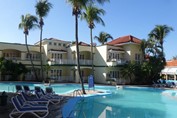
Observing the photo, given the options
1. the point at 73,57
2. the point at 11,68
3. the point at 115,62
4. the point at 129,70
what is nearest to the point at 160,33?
the point at 129,70

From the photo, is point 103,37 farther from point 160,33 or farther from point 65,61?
point 160,33

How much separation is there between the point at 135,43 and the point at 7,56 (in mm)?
22413

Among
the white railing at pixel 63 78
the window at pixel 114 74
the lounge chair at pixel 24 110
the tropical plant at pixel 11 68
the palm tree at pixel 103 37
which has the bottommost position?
the lounge chair at pixel 24 110

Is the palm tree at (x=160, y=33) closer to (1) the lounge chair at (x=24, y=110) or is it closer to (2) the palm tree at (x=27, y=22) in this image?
(2) the palm tree at (x=27, y=22)

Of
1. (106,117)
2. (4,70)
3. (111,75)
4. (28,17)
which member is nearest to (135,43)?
(111,75)

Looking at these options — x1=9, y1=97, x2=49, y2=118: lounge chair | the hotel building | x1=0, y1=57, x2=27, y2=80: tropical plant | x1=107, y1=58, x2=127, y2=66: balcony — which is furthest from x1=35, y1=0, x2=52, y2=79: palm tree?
x1=9, y1=97, x2=49, y2=118: lounge chair

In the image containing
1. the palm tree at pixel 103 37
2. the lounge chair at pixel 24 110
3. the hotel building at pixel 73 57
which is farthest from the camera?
the palm tree at pixel 103 37

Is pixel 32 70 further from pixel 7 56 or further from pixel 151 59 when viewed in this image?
pixel 151 59

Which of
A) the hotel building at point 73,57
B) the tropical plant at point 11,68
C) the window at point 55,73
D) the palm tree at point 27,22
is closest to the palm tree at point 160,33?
the hotel building at point 73,57

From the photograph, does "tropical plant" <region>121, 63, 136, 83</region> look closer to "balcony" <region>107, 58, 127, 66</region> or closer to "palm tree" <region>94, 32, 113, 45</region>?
"balcony" <region>107, 58, 127, 66</region>

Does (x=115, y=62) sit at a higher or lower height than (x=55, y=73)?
higher

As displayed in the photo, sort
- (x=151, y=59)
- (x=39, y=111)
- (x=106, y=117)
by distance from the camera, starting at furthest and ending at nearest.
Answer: (x=151, y=59), (x=106, y=117), (x=39, y=111)

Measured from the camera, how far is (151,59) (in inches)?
1452

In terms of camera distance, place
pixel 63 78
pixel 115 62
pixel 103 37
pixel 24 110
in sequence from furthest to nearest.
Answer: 1. pixel 103 37
2. pixel 63 78
3. pixel 115 62
4. pixel 24 110
